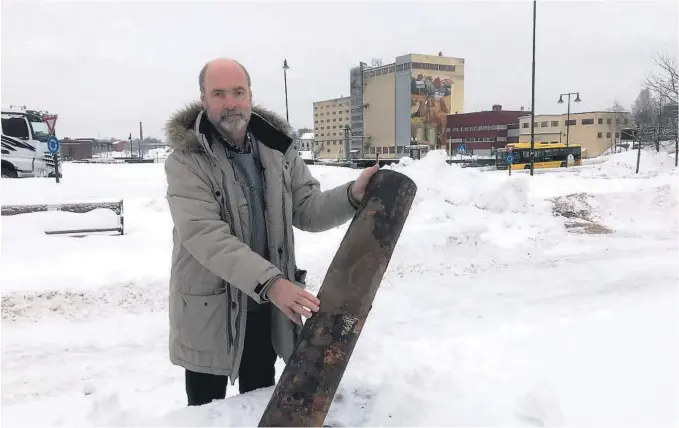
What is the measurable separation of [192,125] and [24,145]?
1789 centimetres

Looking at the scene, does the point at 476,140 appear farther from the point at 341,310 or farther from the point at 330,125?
the point at 341,310

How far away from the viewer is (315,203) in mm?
2648

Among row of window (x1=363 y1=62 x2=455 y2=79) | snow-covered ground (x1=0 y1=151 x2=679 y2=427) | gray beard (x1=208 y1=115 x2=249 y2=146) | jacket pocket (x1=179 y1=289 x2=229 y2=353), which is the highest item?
row of window (x1=363 y1=62 x2=455 y2=79)

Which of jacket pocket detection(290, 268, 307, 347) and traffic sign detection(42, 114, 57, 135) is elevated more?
traffic sign detection(42, 114, 57, 135)

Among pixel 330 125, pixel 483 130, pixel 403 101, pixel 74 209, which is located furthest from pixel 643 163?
pixel 330 125

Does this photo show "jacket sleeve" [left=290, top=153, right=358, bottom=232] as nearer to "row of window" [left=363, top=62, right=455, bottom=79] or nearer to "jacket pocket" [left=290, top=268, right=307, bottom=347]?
"jacket pocket" [left=290, top=268, right=307, bottom=347]

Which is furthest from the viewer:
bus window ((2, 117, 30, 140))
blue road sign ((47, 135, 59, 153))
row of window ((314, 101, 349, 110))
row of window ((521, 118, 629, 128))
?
row of window ((314, 101, 349, 110))

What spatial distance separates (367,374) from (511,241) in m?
6.59

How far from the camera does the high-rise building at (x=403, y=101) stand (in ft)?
236

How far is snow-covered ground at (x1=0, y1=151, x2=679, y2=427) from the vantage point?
3021 mm

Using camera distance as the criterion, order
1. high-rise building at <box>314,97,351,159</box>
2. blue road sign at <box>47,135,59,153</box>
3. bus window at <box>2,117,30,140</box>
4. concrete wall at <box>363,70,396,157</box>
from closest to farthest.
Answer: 1. blue road sign at <box>47,135,59,153</box>
2. bus window at <box>2,117,30,140</box>
3. concrete wall at <box>363,70,396,157</box>
4. high-rise building at <box>314,97,351,159</box>

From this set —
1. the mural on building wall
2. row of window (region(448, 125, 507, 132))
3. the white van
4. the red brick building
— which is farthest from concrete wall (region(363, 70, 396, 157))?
the white van

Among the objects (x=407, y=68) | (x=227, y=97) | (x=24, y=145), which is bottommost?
(x=227, y=97)

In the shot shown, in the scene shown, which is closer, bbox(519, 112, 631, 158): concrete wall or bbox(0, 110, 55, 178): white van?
bbox(0, 110, 55, 178): white van
